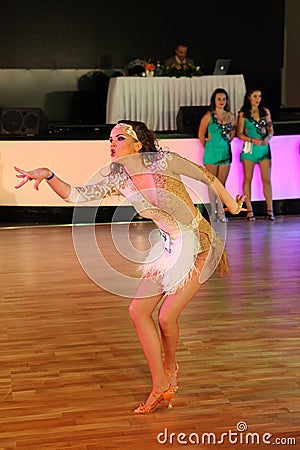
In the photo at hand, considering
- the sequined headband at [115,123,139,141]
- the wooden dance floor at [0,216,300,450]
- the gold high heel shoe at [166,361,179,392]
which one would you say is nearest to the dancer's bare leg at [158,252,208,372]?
the gold high heel shoe at [166,361,179,392]

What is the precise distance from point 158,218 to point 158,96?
25.1 feet

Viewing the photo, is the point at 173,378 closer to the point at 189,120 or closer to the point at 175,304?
the point at 175,304

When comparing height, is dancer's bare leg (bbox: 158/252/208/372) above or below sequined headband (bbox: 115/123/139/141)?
below

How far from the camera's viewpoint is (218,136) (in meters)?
9.98

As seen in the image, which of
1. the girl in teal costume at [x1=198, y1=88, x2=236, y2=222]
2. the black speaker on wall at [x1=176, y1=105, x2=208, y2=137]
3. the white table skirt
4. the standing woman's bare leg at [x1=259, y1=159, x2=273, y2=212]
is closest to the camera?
the girl in teal costume at [x1=198, y1=88, x2=236, y2=222]

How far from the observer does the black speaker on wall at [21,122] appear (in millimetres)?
10805

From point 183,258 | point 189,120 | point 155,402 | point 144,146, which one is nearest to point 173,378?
point 155,402

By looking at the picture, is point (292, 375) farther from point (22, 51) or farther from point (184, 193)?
point (22, 51)

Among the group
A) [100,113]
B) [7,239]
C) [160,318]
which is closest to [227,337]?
[160,318]

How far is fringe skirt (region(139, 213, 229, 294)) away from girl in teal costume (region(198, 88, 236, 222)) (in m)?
5.71

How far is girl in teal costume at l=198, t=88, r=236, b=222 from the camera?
9.99 metres

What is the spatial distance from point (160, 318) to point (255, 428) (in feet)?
2.30

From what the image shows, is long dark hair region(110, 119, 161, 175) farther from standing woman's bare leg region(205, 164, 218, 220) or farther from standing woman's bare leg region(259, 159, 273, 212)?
standing woman's bare leg region(259, 159, 273, 212)

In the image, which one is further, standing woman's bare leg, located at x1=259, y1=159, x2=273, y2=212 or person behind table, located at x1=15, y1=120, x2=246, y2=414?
standing woman's bare leg, located at x1=259, y1=159, x2=273, y2=212
